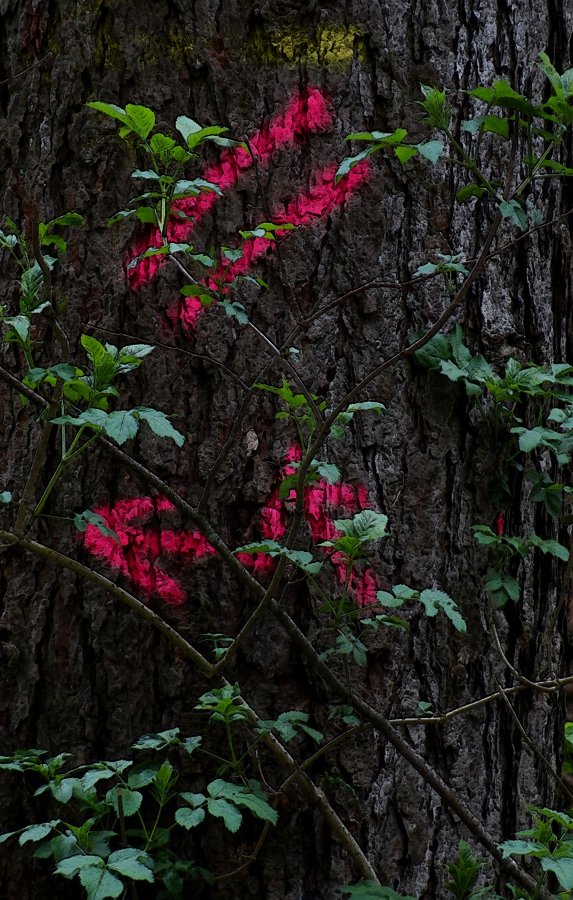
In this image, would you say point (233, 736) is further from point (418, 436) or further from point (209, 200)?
point (209, 200)

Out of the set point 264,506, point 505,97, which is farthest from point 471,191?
point 264,506

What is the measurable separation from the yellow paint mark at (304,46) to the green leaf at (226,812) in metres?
1.35

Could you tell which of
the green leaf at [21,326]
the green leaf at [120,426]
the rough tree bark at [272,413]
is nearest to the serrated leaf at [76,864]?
the rough tree bark at [272,413]

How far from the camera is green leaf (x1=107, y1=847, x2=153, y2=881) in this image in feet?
4.07

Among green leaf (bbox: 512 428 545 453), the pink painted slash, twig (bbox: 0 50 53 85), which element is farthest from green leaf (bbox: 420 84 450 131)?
twig (bbox: 0 50 53 85)

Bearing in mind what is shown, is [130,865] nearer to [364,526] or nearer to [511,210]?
[364,526]

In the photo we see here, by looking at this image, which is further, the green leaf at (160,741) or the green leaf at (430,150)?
the green leaf at (160,741)

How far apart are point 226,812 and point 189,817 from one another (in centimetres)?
6

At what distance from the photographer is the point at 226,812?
1346mm

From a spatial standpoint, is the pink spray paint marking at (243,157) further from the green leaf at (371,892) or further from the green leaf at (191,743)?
the green leaf at (371,892)

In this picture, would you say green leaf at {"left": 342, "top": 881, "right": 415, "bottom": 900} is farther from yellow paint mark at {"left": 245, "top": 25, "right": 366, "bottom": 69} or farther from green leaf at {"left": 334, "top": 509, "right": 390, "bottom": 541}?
yellow paint mark at {"left": 245, "top": 25, "right": 366, "bottom": 69}

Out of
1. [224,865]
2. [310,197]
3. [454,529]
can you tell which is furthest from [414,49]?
[224,865]

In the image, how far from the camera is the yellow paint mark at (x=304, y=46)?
1699mm

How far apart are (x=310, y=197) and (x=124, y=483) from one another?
2.17 ft
